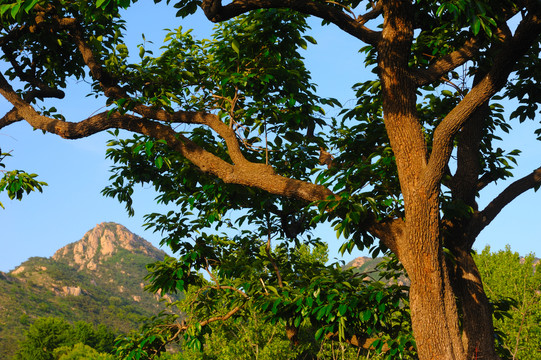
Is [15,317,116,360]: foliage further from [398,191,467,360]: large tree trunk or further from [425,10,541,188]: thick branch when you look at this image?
[425,10,541,188]: thick branch

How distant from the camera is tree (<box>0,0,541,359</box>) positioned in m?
5.33

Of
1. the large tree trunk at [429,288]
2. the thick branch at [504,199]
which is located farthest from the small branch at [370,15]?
the large tree trunk at [429,288]

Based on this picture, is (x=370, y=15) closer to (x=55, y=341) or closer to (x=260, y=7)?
(x=260, y=7)

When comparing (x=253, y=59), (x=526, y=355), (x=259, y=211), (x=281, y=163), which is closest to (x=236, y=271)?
(x=259, y=211)

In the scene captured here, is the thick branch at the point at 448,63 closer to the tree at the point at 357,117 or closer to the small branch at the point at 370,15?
the tree at the point at 357,117

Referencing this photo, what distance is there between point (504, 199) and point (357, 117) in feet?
8.08

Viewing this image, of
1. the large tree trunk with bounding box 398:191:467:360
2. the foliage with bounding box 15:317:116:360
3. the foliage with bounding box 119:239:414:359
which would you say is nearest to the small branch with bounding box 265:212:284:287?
the foliage with bounding box 119:239:414:359

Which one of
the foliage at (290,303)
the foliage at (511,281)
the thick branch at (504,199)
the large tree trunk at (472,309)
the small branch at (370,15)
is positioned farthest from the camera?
the foliage at (511,281)

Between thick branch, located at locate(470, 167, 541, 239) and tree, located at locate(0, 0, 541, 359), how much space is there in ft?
0.06

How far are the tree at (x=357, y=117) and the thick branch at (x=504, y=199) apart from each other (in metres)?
0.02

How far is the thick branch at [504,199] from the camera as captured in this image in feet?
23.0

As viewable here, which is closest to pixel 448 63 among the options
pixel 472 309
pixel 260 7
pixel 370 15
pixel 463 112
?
pixel 463 112

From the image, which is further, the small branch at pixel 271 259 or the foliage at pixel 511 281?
the foliage at pixel 511 281

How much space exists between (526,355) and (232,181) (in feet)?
77.9
